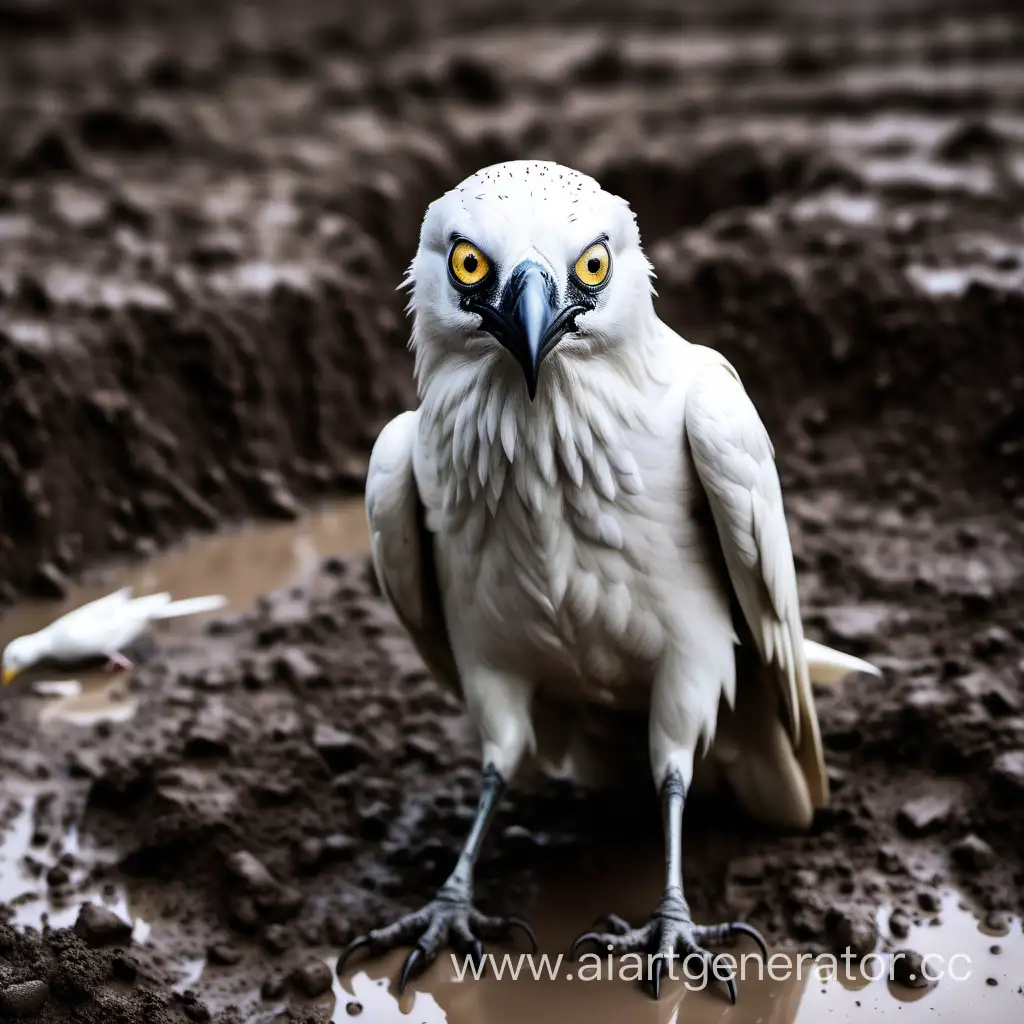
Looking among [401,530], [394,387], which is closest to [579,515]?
[401,530]

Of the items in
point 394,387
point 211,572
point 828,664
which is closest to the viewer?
point 828,664

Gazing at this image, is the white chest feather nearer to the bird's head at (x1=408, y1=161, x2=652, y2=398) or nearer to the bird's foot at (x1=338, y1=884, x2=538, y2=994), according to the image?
the bird's head at (x1=408, y1=161, x2=652, y2=398)

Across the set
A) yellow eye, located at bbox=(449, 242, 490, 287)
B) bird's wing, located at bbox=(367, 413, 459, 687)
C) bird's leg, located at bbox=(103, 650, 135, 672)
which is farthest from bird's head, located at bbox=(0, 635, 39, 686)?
yellow eye, located at bbox=(449, 242, 490, 287)

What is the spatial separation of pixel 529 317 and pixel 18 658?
2.39m

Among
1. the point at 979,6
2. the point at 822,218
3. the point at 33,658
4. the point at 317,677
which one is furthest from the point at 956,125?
the point at 33,658

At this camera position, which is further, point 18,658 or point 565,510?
point 18,658

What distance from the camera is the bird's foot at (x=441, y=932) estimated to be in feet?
10.0

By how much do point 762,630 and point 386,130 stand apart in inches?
178

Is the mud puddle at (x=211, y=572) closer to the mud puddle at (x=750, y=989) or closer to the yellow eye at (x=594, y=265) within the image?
the mud puddle at (x=750, y=989)

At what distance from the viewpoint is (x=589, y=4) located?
29.5 ft

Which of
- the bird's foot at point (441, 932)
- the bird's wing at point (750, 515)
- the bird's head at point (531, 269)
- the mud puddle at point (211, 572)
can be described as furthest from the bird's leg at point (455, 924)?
the mud puddle at point (211, 572)

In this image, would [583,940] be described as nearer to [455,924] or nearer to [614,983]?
[614,983]

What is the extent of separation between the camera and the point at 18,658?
411 cm

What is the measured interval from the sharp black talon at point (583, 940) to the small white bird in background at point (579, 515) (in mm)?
62
